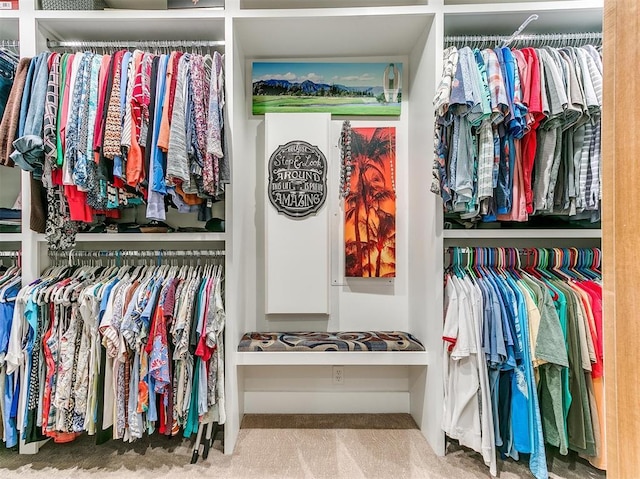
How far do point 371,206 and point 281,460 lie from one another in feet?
4.60

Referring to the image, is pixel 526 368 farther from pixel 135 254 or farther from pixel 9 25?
pixel 9 25

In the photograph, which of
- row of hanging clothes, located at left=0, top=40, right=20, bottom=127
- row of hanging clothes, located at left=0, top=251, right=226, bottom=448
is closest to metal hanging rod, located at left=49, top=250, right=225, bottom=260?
row of hanging clothes, located at left=0, top=251, right=226, bottom=448

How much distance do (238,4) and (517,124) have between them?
1404 mm

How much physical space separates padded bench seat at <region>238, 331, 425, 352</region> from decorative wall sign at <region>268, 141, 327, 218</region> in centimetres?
69

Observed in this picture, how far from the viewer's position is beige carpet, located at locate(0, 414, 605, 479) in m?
1.53

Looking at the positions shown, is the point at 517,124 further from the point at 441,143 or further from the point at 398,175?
the point at 398,175

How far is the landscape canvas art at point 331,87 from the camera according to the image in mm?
2051

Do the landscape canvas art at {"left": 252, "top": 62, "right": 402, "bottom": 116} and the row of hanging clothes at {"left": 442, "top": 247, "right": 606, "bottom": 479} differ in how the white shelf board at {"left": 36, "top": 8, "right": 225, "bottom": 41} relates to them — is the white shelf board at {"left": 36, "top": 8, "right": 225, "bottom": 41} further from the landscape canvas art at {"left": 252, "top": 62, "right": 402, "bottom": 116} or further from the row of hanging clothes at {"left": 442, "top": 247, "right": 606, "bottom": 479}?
the row of hanging clothes at {"left": 442, "top": 247, "right": 606, "bottom": 479}

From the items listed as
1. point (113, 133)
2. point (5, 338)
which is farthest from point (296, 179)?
point (5, 338)

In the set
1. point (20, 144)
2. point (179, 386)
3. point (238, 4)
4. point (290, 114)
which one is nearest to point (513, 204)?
point (290, 114)

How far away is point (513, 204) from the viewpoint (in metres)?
1.56

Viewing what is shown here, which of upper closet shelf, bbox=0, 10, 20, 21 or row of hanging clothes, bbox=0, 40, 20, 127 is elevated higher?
upper closet shelf, bbox=0, 10, 20, 21

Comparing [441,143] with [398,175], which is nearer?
[441,143]

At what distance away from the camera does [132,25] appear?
5.59ft
